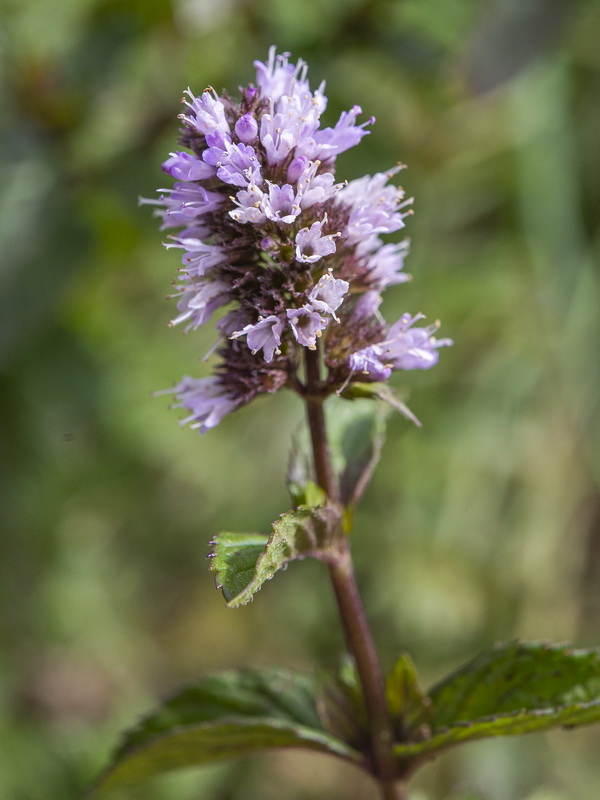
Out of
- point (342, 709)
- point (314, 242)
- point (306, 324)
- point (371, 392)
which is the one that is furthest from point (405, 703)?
point (314, 242)

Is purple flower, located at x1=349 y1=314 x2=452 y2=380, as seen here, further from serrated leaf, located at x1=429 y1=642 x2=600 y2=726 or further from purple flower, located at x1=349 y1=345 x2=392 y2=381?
serrated leaf, located at x1=429 y1=642 x2=600 y2=726

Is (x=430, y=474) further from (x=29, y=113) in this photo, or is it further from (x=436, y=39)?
(x=29, y=113)

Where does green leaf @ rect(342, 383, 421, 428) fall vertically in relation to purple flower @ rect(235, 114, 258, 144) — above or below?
below

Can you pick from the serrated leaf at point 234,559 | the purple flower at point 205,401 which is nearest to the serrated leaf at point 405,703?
the serrated leaf at point 234,559

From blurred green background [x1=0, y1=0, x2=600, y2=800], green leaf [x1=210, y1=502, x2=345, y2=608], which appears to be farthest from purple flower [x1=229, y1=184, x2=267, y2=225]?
blurred green background [x1=0, y1=0, x2=600, y2=800]

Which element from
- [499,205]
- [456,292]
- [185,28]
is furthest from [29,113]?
[499,205]
